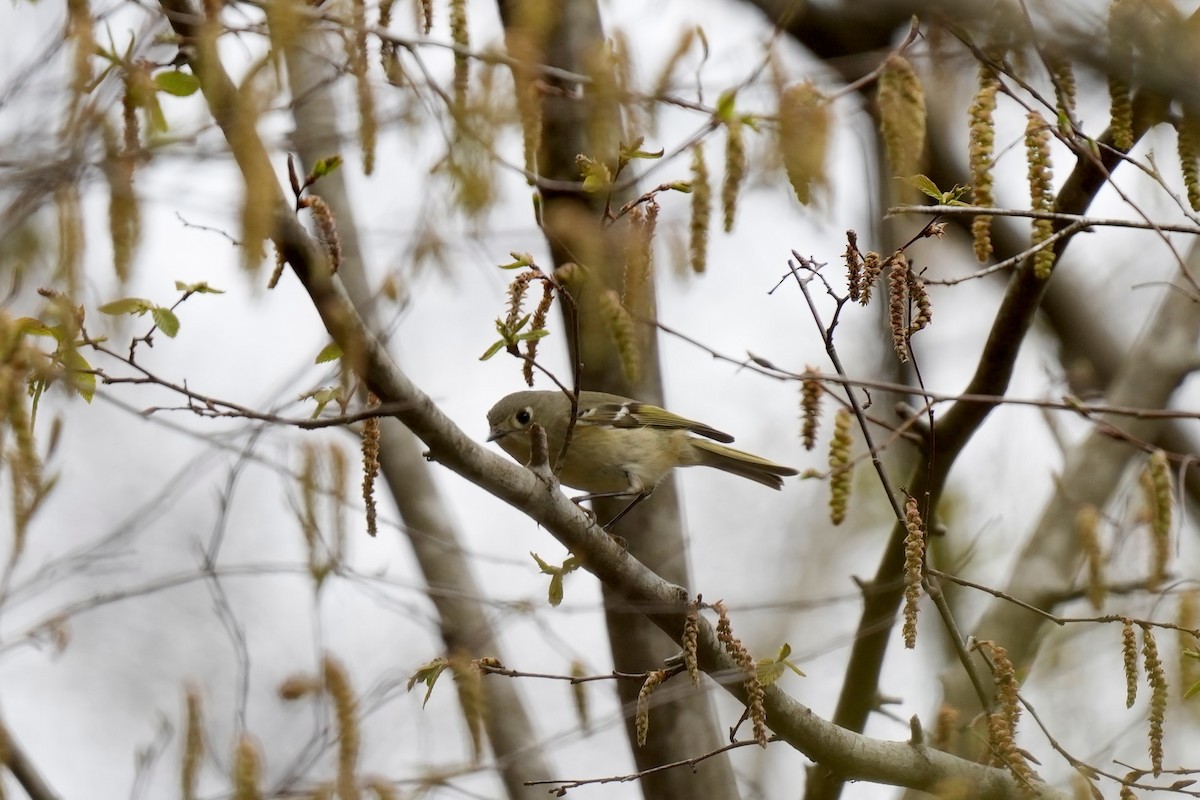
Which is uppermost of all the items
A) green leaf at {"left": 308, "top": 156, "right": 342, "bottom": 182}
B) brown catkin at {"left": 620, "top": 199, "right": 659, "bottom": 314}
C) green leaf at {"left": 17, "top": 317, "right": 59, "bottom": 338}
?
green leaf at {"left": 308, "top": 156, "right": 342, "bottom": 182}

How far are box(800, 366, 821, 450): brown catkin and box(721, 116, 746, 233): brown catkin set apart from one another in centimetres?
43

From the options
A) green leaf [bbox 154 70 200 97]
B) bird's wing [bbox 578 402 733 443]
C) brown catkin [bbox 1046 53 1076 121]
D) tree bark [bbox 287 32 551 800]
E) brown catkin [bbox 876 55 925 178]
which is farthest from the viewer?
bird's wing [bbox 578 402 733 443]

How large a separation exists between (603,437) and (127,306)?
2.59 meters

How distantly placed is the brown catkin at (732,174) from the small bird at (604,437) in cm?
222

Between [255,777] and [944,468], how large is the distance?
2285 millimetres

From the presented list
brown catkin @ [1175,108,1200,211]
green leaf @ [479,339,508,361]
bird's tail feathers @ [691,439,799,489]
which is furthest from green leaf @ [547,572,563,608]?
bird's tail feathers @ [691,439,799,489]

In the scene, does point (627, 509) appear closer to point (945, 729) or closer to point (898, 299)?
point (945, 729)

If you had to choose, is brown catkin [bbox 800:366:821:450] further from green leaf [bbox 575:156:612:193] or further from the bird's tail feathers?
the bird's tail feathers

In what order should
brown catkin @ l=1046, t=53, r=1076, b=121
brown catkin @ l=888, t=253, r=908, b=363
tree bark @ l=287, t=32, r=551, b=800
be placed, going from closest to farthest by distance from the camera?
brown catkin @ l=888, t=253, r=908, b=363 → brown catkin @ l=1046, t=53, r=1076, b=121 → tree bark @ l=287, t=32, r=551, b=800

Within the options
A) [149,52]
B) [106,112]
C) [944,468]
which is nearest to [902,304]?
[944,468]

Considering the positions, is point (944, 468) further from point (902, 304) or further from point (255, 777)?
point (255, 777)

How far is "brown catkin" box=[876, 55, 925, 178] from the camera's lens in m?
2.86

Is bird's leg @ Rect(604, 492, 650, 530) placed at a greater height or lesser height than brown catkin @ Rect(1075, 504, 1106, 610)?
greater

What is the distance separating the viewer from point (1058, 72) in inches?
105
